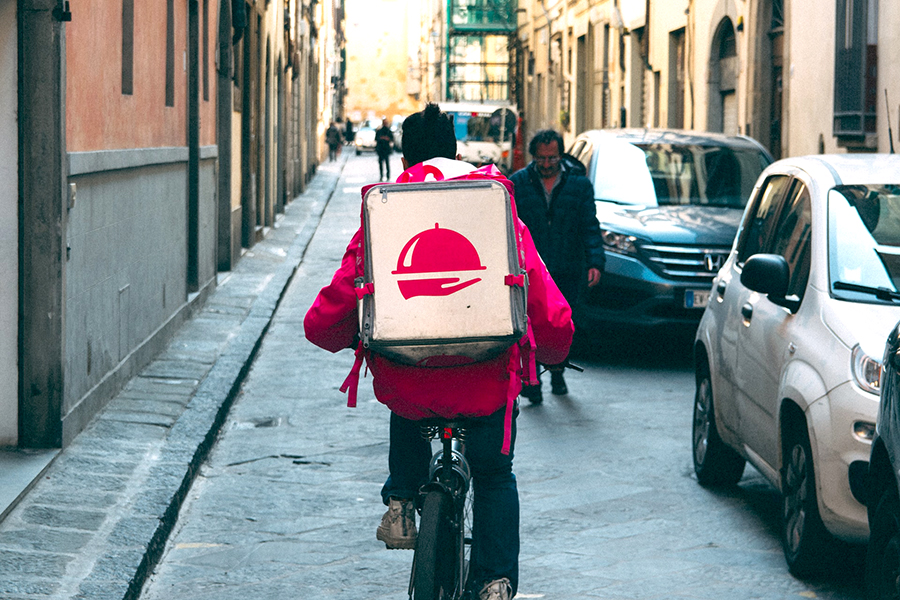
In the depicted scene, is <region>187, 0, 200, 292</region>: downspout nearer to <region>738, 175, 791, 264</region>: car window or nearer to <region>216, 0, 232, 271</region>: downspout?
<region>216, 0, 232, 271</region>: downspout

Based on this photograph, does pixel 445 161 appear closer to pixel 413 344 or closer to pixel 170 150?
pixel 413 344

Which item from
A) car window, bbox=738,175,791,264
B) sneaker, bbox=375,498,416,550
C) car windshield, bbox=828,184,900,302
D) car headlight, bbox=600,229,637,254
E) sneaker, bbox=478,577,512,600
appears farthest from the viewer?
car headlight, bbox=600,229,637,254

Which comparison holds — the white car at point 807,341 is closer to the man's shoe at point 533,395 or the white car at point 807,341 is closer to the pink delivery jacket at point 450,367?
the pink delivery jacket at point 450,367

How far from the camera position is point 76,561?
477cm

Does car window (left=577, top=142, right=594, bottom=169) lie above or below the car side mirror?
above

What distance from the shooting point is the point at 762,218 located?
621 cm

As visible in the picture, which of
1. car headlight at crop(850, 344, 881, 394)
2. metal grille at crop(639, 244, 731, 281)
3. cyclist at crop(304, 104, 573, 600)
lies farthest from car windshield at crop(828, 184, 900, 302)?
metal grille at crop(639, 244, 731, 281)

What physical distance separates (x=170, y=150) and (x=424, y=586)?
7286 millimetres

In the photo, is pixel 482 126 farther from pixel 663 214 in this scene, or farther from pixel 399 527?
pixel 399 527

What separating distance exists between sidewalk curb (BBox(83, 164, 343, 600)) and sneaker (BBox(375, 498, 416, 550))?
1.07 metres

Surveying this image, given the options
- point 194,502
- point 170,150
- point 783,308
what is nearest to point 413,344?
point 783,308

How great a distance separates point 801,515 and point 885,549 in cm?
113

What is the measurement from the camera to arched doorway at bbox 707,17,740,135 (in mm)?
19875

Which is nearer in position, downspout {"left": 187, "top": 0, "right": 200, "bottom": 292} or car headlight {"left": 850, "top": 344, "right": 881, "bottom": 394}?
car headlight {"left": 850, "top": 344, "right": 881, "bottom": 394}
